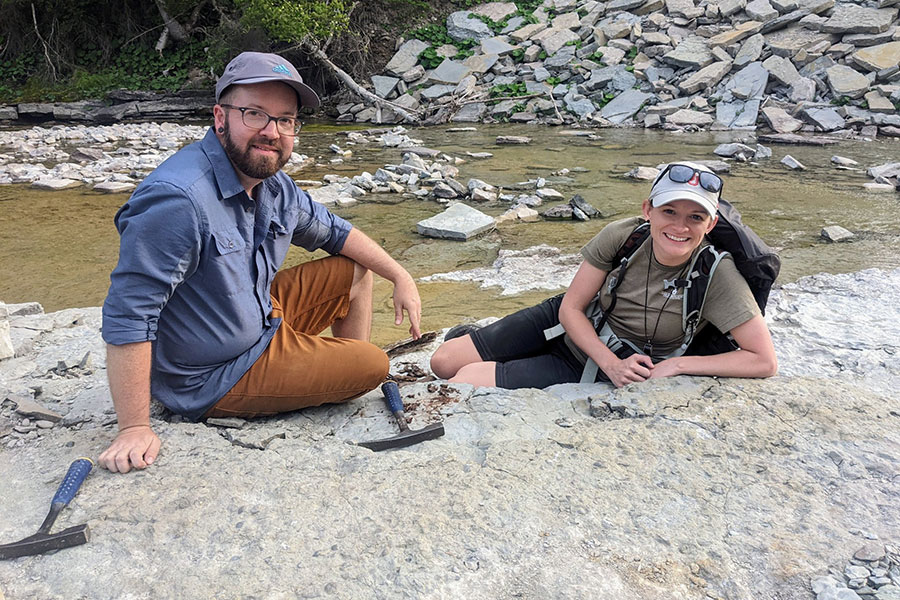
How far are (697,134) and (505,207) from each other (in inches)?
278

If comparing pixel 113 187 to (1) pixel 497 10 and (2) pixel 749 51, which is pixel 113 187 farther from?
(1) pixel 497 10

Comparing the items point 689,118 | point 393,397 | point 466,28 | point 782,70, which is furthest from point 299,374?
point 466,28

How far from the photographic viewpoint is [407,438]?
2490mm

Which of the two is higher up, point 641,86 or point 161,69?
point 641,86

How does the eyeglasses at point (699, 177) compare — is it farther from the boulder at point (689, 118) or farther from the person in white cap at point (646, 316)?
the boulder at point (689, 118)

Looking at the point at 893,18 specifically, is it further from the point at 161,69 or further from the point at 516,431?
the point at 161,69

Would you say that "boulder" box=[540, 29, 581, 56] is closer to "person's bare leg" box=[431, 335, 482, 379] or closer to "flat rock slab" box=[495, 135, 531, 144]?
"flat rock slab" box=[495, 135, 531, 144]

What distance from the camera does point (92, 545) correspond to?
1.95 metres

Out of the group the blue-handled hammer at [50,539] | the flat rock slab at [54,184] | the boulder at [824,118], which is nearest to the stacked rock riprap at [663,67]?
the boulder at [824,118]

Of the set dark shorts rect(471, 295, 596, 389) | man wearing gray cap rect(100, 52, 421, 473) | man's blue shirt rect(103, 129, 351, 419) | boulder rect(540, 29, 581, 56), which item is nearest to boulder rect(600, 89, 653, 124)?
boulder rect(540, 29, 581, 56)

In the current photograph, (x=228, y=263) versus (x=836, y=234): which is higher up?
(x=228, y=263)

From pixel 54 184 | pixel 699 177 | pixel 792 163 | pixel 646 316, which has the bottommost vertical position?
pixel 54 184

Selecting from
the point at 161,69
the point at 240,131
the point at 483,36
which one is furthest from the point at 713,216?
the point at 161,69

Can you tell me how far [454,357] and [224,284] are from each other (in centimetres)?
135
